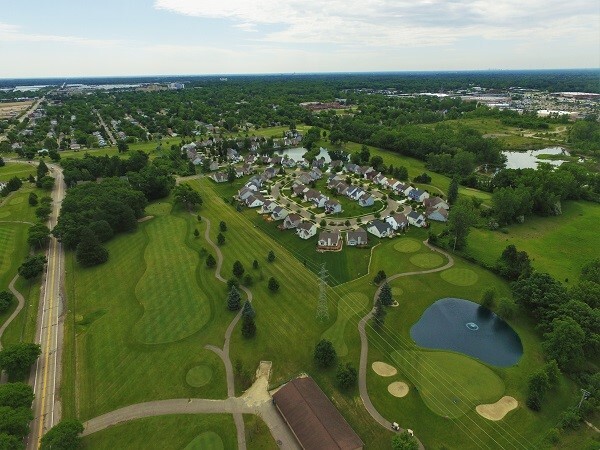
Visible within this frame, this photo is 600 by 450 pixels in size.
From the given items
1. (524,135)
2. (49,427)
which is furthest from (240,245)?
(524,135)

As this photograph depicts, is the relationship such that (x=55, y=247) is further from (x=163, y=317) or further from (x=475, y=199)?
(x=475, y=199)

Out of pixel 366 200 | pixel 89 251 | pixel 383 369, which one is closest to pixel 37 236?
pixel 89 251

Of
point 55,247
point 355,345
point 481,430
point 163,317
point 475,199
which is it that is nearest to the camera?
point 481,430

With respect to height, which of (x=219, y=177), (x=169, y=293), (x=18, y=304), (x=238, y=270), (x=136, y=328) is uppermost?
(x=219, y=177)

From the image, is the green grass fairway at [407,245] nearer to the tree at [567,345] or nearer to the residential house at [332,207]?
the residential house at [332,207]

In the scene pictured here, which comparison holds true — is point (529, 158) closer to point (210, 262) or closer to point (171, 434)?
point (210, 262)

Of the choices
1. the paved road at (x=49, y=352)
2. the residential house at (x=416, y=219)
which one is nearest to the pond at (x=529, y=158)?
the residential house at (x=416, y=219)

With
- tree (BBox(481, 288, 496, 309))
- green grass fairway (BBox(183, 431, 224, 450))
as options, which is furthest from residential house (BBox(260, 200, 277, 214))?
green grass fairway (BBox(183, 431, 224, 450))
